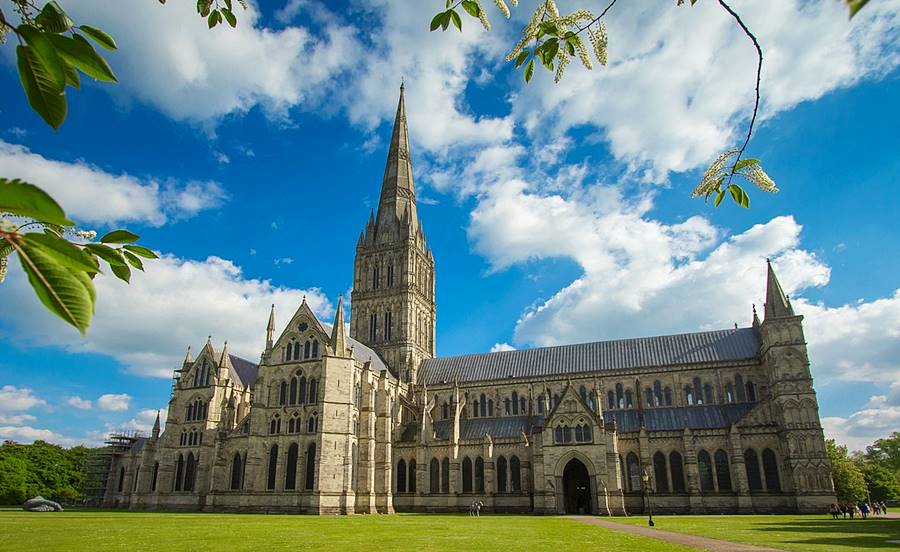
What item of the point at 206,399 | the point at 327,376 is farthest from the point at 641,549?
the point at 206,399

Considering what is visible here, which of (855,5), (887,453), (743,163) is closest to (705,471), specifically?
(743,163)

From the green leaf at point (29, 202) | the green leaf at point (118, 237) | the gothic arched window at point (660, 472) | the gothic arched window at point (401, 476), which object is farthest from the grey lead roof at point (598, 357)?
the green leaf at point (29, 202)

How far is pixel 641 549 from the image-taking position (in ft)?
59.0

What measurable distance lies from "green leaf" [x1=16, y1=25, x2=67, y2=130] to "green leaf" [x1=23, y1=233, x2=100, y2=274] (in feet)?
2.07

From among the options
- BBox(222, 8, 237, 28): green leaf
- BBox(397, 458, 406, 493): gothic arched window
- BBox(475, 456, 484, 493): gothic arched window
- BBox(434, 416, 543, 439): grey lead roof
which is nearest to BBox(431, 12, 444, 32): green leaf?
BBox(222, 8, 237, 28): green leaf

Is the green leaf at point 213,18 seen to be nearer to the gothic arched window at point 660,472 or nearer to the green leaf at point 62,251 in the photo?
the green leaf at point 62,251

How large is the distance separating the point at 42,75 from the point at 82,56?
6.5 inches

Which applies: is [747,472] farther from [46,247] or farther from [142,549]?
[46,247]

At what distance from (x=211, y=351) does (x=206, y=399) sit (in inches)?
197

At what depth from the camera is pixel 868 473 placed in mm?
74312

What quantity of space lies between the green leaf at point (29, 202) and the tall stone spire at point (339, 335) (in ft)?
168

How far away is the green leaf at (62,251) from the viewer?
6.27 ft

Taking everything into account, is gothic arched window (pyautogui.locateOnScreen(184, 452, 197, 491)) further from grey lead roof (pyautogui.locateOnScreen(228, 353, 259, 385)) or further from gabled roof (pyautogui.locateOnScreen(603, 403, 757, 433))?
gabled roof (pyautogui.locateOnScreen(603, 403, 757, 433))

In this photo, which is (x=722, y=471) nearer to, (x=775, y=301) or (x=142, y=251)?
(x=775, y=301)
